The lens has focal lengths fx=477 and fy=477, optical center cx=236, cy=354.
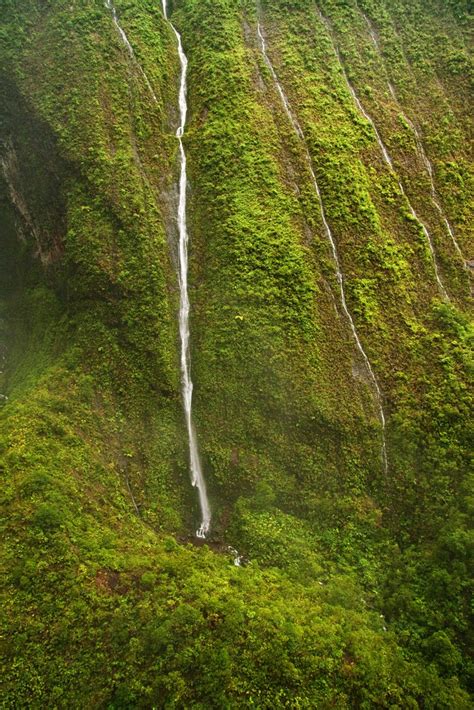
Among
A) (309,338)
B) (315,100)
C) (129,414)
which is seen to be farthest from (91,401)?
(315,100)

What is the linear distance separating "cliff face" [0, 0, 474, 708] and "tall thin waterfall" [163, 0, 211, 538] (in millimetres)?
355

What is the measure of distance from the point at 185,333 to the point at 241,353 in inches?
110

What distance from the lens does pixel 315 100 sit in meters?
22.4

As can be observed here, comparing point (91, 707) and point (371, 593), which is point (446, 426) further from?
point (91, 707)

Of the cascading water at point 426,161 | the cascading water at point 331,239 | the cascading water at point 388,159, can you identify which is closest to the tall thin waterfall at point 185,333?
the cascading water at point 331,239

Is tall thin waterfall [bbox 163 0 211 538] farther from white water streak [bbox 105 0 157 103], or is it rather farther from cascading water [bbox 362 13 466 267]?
cascading water [bbox 362 13 466 267]

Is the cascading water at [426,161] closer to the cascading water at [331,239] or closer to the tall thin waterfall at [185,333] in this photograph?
the cascading water at [331,239]

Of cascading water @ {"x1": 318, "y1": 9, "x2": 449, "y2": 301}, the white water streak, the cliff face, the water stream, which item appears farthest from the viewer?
the white water streak

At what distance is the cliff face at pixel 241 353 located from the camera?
1224 centimetres

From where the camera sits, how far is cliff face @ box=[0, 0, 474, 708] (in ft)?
40.2

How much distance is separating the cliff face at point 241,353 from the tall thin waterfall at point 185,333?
0.36 m

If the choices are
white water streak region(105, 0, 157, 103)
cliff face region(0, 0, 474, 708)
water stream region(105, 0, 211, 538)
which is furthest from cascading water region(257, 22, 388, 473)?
white water streak region(105, 0, 157, 103)

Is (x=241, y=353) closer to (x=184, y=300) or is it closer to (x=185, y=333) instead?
(x=185, y=333)

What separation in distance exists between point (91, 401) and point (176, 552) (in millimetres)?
6876
